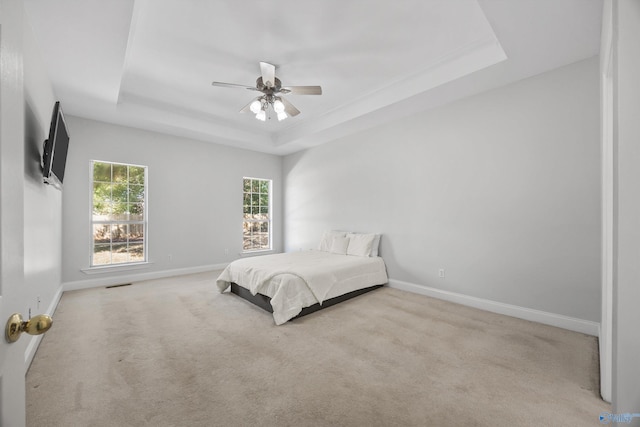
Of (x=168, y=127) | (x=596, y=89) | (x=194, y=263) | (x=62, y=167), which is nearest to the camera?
(x=596, y=89)

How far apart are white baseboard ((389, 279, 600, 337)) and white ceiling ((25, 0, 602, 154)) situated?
2699 millimetres

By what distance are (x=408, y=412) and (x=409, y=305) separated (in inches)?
77.9

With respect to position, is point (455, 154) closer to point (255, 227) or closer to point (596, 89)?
point (596, 89)

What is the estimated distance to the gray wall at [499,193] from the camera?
275 cm

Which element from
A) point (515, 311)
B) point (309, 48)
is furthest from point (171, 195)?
point (515, 311)

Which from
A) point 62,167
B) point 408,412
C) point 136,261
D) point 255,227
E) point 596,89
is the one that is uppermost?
point 596,89

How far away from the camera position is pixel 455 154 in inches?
146

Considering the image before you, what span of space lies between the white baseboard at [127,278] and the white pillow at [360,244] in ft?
10.00

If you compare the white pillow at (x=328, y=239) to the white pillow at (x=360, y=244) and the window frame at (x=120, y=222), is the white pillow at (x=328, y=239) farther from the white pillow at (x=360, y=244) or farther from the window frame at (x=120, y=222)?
the window frame at (x=120, y=222)

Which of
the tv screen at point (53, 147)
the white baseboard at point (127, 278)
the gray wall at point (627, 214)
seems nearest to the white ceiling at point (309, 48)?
the tv screen at point (53, 147)

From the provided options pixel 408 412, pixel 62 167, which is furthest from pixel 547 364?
pixel 62 167

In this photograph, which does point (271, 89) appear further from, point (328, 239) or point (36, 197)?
point (328, 239)

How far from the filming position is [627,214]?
2.74 ft

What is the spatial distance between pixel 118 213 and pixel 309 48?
14.1 ft
